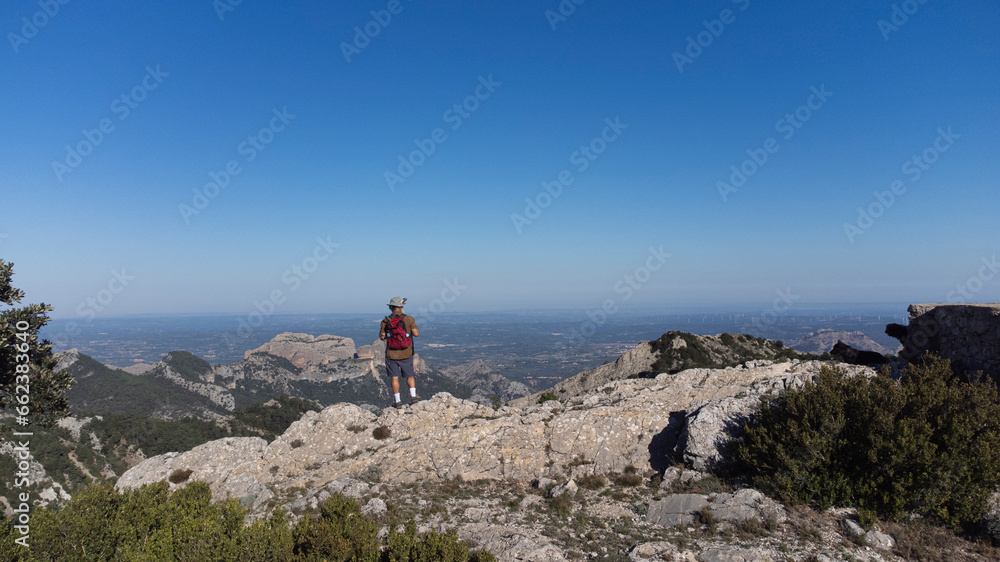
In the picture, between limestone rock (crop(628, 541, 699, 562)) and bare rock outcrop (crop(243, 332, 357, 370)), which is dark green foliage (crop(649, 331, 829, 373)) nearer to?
limestone rock (crop(628, 541, 699, 562))

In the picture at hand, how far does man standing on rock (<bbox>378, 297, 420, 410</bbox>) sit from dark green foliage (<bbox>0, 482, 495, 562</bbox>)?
6475 mm

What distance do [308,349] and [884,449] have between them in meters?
145

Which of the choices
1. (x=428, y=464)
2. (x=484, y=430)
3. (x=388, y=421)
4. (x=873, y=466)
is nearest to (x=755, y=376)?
(x=873, y=466)

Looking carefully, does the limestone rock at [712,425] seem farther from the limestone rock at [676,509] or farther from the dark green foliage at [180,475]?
the dark green foliage at [180,475]

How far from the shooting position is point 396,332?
13.1 meters

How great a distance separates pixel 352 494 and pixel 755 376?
1378 cm

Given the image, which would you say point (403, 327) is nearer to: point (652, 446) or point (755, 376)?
point (652, 446)

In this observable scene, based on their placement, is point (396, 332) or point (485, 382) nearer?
point (396, 332)

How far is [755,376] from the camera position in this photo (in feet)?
47.9

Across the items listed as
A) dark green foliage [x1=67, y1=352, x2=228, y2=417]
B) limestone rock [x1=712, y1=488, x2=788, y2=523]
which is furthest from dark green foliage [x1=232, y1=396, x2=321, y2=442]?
limestone rock [x1=712, y1=488, x2=788, y2=523]

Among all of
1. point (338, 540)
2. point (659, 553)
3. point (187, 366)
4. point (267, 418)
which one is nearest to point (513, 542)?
point (659, 553)

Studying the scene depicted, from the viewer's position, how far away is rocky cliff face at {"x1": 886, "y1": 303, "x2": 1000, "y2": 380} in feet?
36.7

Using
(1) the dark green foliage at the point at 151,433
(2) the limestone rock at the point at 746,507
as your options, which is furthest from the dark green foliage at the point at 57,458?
(2) the limestone rock at the point at 746,507

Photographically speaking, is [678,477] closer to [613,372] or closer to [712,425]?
[712,425]
